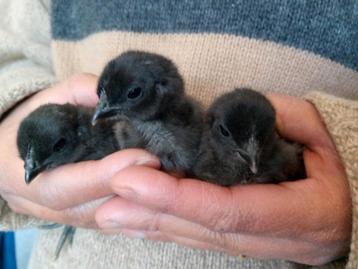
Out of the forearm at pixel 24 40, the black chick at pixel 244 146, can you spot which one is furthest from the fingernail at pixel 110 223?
the forearm at pixel 24 40

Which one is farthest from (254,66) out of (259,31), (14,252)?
(14,252)

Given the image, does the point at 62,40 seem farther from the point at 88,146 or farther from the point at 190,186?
the point at 190,186

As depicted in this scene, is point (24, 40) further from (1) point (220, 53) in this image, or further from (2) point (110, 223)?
(2) point (110, 223)

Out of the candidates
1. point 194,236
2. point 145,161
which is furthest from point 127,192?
point 194,236

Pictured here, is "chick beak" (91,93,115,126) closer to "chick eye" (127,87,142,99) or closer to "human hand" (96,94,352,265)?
"chick eye" (127,87,142,99)

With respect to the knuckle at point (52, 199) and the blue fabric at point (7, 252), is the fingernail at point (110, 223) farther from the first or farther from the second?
the blue fabric at point (7, 252)

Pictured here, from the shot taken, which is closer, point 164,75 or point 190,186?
point 190,186
